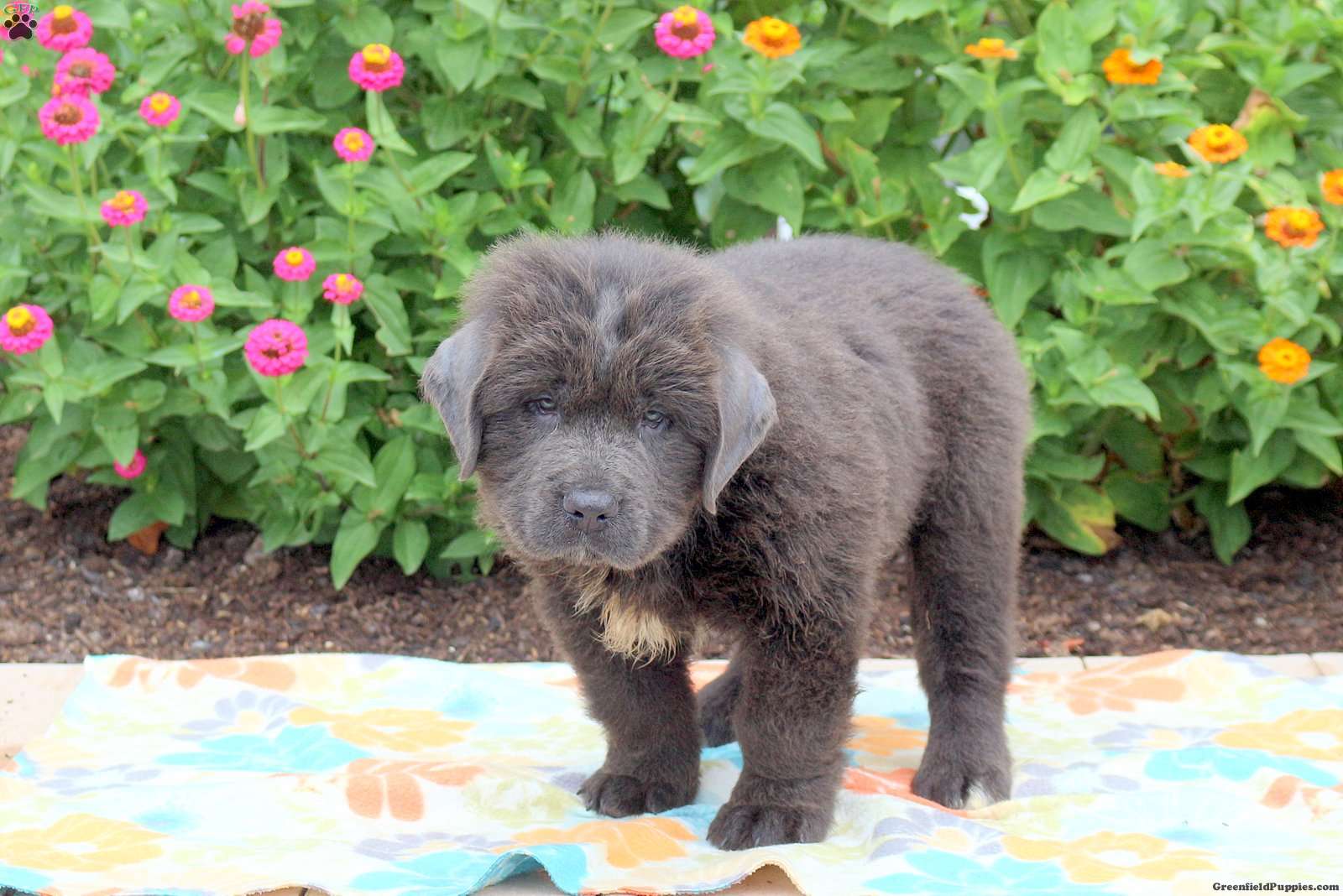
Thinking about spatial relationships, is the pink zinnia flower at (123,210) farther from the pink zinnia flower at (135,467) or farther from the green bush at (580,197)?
the pink zinnia flower at (135,467)

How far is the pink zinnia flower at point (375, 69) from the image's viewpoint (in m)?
4.83

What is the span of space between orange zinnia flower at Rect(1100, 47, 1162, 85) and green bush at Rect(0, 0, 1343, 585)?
0.05 m

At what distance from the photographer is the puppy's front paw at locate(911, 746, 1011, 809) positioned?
13.5 ft

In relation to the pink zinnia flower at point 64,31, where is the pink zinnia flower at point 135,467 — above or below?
below

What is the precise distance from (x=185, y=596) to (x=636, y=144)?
2495 mm

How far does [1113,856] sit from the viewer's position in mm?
3689

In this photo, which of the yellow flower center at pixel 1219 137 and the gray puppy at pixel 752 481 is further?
the yellow flower center at pixel 1219 137

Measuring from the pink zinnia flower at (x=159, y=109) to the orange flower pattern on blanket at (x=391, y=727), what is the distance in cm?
194

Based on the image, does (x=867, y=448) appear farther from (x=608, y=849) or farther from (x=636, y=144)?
(x=636, y=144)

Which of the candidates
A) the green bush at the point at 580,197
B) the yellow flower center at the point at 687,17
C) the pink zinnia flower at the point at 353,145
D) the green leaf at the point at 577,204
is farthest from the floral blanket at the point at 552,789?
the yellow flower center at the point at 687,17

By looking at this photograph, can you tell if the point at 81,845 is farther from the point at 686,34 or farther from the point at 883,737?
the point at 686,34

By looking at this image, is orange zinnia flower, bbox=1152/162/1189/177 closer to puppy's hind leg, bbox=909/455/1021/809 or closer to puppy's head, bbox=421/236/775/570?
puppy's hind leg, bbox=909/455/1021/809

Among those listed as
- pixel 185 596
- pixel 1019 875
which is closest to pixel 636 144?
pixel 185 596

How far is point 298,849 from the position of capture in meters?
3.70
